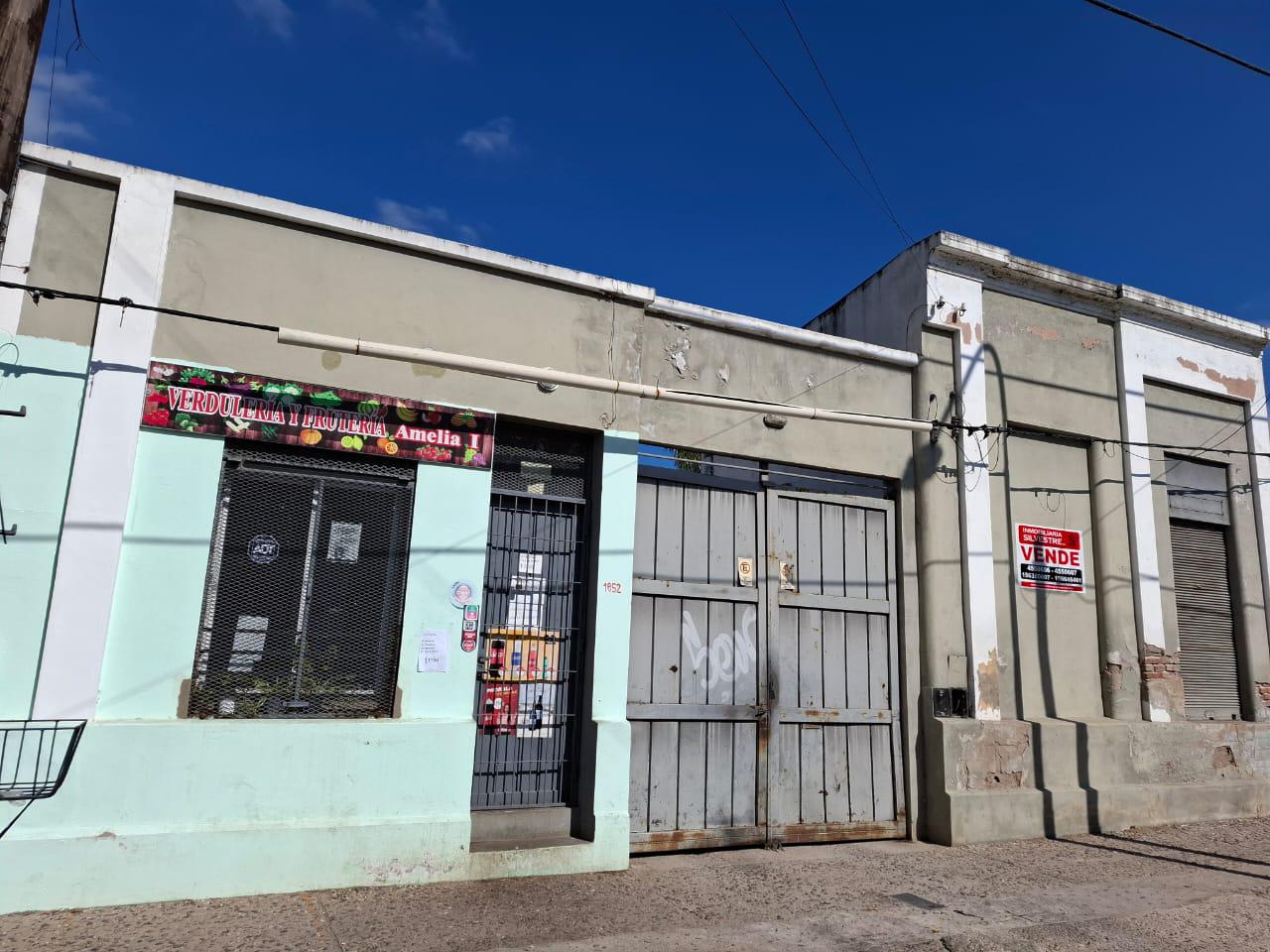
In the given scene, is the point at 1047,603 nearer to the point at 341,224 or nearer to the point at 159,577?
the point at 341,224

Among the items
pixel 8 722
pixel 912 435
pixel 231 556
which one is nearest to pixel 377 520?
pixel 231 556

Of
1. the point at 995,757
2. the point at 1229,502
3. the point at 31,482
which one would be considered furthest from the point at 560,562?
the point at 1229,502

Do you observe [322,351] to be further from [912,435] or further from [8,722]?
[912,435]

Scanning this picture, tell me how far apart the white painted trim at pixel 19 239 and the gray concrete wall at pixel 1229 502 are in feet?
33.7

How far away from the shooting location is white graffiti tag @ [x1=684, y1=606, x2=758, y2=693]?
717 cm

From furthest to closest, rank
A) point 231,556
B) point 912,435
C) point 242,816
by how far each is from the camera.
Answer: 1. point 912,435
2. point 231,556
3. point 242,816

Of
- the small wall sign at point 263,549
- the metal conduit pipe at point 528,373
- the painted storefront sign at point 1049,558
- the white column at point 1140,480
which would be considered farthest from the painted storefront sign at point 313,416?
the white column at point 1140,480

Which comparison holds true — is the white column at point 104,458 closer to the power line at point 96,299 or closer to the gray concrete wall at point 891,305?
the power line at point 96,299

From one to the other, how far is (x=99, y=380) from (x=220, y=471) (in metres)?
0.89

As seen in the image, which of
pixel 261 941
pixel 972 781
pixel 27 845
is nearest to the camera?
pixel 261 941

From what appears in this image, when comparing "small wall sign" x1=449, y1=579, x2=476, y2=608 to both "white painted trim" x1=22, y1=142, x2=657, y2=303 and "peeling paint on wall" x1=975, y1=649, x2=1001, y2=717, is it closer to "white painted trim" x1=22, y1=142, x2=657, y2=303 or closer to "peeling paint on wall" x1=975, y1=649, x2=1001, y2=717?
"white painted trim" x1=22, y1=142, x2=657, y2=303

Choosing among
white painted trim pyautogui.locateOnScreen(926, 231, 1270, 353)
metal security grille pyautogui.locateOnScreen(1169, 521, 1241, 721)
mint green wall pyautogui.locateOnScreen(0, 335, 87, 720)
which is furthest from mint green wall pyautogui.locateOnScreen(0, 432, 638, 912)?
metal security grille pyautogui.locateOnScreen(1169, 521, 1241, 721)

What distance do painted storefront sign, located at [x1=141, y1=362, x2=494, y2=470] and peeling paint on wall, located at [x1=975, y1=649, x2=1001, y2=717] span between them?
4.94 metres

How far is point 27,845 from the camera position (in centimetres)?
482
